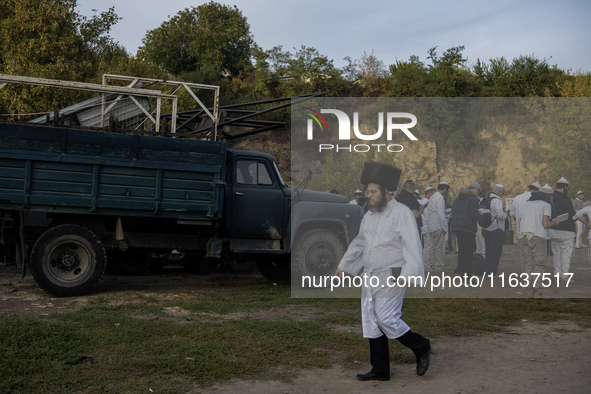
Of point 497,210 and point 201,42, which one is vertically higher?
point 201,42

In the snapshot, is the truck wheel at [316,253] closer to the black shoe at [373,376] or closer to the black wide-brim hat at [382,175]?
the black wide-brim hat at [382,175]

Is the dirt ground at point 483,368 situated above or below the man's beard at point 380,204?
below

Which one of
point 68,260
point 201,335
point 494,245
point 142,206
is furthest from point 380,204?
point 494,245

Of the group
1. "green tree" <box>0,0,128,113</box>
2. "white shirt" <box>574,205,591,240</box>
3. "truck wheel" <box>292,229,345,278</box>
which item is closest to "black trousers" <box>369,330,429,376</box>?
"truck wheel" <box>292,229,345,278</box>

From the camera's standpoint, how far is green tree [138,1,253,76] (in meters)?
40.6

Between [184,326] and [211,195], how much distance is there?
3166 millimetres

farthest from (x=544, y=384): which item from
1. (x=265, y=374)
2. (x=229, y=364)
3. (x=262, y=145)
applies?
(x=262, y=145)

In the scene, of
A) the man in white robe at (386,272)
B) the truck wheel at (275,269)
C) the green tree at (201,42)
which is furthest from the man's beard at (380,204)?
the green tree at (201,42)

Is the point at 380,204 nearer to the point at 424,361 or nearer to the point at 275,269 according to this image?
the point at 424,361

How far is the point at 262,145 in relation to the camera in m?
34.7

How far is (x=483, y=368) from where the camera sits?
17.8 ft

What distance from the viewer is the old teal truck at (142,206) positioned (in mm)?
8742

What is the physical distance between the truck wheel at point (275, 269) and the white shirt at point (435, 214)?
9.59ft

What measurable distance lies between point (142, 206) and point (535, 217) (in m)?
6.30
